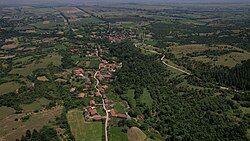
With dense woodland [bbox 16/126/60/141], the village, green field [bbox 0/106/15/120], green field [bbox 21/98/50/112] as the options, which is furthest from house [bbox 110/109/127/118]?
green field [bbox 0/106/15/120]

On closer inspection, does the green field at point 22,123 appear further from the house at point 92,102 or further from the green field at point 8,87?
the green field at point 8,87

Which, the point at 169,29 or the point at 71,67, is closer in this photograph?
the point at 71,67

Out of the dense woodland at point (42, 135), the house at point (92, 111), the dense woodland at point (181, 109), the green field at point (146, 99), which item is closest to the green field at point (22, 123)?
the dense woodland at point (42, 135)

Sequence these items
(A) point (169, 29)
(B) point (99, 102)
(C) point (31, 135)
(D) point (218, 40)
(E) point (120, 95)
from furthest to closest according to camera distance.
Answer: (A) point (169, 29), (D) point (218, 40), (E) point (120, 95), (B) point (99, 102), (C) point (31, 135)

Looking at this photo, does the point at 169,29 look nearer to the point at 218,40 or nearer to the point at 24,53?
the point at 218,40

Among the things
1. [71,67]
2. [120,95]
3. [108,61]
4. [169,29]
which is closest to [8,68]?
[71,67]
